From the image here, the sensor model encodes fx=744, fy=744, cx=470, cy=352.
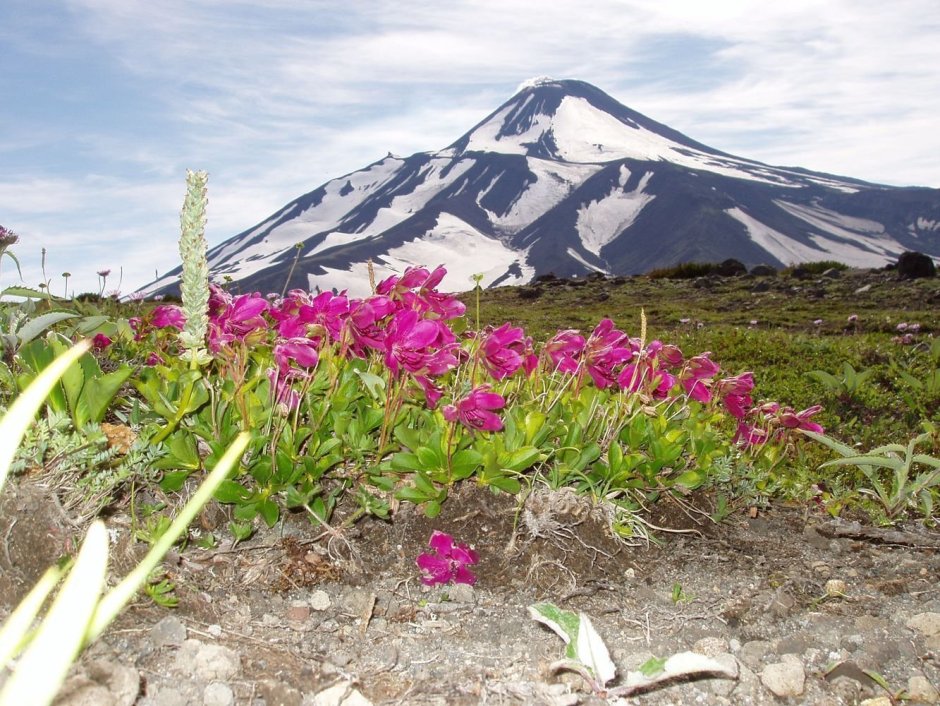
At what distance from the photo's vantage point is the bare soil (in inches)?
88.0

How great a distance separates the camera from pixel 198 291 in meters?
2.19

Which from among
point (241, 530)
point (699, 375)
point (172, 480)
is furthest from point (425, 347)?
point (699, 375)

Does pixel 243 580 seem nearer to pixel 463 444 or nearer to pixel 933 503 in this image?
pixel 463 444

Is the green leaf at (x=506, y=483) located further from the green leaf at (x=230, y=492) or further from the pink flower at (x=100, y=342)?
the pink flower at (x=100, y=342)

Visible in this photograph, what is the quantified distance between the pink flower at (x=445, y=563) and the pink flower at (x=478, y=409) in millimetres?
472

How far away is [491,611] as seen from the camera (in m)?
2.82

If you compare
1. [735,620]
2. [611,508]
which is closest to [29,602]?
[611,508]

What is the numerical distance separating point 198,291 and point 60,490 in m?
1.06

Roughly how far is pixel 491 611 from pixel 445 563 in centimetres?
26

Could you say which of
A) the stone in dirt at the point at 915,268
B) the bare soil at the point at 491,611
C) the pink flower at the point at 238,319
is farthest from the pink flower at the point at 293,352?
the stone in dirt at the point at 915,268

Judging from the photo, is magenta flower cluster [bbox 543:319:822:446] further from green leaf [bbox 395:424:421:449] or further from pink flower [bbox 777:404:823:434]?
green leaf [bbox 395:424:421:449]

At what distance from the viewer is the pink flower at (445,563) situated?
2.91 metres

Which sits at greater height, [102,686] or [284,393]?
[284,393]

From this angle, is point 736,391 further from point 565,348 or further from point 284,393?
point 284,393
